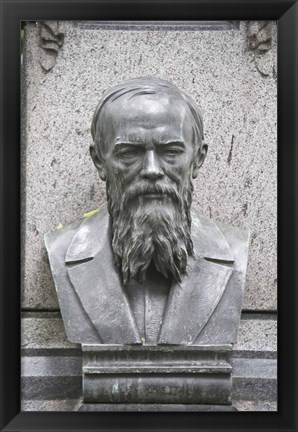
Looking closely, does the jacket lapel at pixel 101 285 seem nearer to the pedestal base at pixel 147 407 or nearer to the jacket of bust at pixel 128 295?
the jacket of bust at pixel 128 295

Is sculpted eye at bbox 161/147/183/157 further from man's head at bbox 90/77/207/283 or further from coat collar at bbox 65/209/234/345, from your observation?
coat collar at bbox 65/209/234/345

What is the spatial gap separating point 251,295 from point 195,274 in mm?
695

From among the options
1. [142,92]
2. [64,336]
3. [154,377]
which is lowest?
[154,377]

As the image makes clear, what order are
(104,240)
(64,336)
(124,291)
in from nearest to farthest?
(124,291) → (104,240) → (64,336)

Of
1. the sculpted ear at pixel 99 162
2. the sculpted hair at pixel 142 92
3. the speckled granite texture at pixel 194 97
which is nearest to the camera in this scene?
the sculpted hair at pixel 142 92

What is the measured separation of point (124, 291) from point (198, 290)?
1.18ft

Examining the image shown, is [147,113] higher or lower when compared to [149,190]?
higher

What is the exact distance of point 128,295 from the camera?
514cm

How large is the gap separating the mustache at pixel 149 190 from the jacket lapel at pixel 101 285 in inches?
14.6

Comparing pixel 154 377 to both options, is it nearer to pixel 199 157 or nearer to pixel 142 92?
pixel 199 157

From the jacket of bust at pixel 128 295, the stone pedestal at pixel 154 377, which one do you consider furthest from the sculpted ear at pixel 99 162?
the stone pedestal at pixel 154 377

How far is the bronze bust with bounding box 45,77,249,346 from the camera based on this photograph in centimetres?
491

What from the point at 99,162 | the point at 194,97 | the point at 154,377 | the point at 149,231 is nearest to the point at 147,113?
the point at 99,162

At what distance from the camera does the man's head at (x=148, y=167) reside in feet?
16.0
